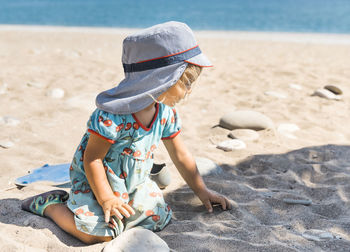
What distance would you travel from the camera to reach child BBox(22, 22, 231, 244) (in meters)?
1.87

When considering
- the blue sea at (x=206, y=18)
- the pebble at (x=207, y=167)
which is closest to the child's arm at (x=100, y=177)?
the pebble at (x=207, y=167)

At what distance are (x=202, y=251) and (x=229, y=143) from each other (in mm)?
1790

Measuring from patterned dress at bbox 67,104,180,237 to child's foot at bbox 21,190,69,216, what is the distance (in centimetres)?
16

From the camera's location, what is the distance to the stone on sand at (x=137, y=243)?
193 centimetres

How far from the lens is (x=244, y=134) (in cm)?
389

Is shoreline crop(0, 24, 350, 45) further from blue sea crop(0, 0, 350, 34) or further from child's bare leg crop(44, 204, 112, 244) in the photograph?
child's bare leg crop(44, 204, 112, 244)

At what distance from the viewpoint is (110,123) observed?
197 centimetres

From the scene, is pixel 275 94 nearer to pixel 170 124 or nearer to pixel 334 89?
pixel 334 89

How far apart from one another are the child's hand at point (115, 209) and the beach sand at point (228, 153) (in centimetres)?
22

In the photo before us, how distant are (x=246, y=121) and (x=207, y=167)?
1.15 m

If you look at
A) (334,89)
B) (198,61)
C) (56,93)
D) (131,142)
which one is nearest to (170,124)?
(131,142)

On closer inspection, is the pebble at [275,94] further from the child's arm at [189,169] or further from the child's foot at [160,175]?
the child's arm at [189,169]

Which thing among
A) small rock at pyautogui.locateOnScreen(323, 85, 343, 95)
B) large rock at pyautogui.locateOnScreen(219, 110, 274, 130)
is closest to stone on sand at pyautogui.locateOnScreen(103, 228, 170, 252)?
large rock at pyautogui.locateOnScreen(219, 110, 274, 130)

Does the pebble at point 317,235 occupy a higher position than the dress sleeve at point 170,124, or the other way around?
the dress sleeve at point 170,124
